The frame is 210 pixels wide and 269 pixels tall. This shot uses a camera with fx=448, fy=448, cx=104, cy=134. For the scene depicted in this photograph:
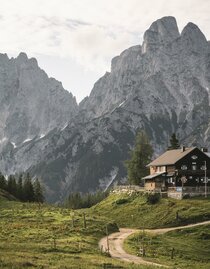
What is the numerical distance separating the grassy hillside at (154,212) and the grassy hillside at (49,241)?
31.3 ft

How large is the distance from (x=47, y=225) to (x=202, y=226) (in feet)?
86.9

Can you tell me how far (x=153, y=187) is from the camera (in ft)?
368

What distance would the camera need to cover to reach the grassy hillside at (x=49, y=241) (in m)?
42.7

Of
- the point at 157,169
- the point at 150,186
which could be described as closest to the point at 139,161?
the point at 157,169

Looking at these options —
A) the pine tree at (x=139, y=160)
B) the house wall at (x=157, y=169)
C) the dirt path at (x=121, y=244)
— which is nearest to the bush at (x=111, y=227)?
the dirt path at (x=121, y=244)

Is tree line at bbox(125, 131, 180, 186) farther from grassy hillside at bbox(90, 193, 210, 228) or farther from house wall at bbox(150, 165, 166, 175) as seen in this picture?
grassy hillside at bbox(90, 193, 210, 228)

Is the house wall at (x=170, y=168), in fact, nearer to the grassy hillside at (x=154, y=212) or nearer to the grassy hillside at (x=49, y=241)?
the grassy hillside at (x=154, y=212)

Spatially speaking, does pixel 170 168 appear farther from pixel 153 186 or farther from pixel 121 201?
pixel 121 201

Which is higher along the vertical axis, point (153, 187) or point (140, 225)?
point (153, 187)

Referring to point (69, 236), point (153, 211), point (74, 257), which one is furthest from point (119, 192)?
point (74, 257)

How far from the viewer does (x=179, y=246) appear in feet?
213

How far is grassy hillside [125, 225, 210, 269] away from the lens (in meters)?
56.0

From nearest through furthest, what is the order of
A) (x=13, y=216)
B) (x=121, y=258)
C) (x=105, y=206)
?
(x=121, y=258) < (x=13, y=216) < (x=105, y=206)

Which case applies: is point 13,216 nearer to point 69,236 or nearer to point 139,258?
point 69,236
